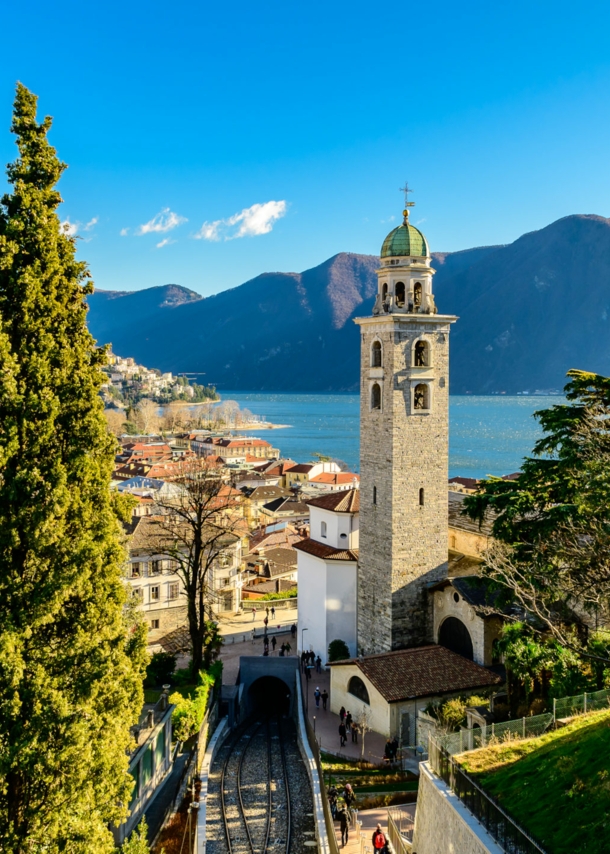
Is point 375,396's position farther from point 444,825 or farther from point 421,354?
point 444,825

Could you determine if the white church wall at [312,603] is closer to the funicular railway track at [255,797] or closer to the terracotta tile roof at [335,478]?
the funicular railway track at [255,797]

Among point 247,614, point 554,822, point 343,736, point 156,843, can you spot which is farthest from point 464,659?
point 247,614

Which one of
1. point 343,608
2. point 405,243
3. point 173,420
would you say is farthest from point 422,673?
point 173,420

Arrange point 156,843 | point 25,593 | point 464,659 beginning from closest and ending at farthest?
point 25,593 < point 156,843 < point 464,659

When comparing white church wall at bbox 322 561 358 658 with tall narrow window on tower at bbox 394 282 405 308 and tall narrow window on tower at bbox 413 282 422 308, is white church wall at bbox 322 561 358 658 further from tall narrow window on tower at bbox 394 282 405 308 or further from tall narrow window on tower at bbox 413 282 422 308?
tall narrow window on tower at bbox 413 282 422 308

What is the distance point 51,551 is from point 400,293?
58.9 feet

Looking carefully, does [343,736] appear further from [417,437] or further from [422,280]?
[422,280]

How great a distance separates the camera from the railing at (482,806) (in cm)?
912

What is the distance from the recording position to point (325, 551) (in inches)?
1035

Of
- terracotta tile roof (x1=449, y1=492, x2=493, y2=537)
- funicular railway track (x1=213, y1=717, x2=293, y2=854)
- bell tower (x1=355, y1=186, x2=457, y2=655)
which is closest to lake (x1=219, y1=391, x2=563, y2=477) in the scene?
terracotta tile roof (x1=449, y1=492, x2=493, y2=537)

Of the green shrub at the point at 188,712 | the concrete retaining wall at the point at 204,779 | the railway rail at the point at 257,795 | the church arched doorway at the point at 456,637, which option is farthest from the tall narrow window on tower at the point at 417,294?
the concrete retaining wall at the point at 204,779

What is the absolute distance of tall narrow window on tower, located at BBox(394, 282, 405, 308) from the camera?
24.5 m

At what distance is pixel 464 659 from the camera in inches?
830

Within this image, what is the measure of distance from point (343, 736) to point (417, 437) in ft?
29.5
